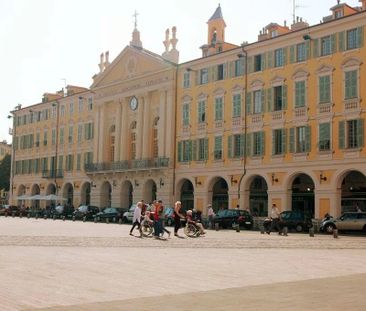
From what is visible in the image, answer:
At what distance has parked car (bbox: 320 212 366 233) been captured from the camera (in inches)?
1315

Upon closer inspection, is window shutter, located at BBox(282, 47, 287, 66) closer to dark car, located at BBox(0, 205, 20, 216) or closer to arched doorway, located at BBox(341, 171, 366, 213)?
arched doorway, located at BBox(341, 171, 366, 213)

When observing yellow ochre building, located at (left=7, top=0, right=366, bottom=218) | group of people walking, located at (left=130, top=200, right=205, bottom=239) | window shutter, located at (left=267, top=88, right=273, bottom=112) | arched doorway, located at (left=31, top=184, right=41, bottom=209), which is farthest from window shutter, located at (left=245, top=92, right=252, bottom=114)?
arched doorway, located at (left=31, top=184, right=41, bottom=209)

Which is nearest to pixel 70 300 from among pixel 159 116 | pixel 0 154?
pixel 159 116

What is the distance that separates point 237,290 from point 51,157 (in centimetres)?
5862

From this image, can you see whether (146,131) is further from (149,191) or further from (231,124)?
(231,124)

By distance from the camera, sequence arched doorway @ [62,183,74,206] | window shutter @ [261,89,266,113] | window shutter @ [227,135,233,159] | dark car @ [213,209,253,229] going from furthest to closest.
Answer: arched doorway @ [62,183,74,206]
window shutter @ [227,135,233,159]
window shutter @ [261,89,266,113]
dark car @ [213,209,253,229]

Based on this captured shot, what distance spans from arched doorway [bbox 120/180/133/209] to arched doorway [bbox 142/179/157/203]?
3.08m

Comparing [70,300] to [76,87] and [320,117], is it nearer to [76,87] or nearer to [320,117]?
[320,117]

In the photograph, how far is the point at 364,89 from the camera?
36.1 metres

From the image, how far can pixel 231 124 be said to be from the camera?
44406 millimetres

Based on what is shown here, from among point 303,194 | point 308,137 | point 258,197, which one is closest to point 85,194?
point 258,197

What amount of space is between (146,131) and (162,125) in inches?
106

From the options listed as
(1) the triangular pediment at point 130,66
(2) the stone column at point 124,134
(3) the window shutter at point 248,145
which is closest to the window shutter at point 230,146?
(3) the window shutter at point 248,145

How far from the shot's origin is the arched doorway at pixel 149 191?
52062mm
